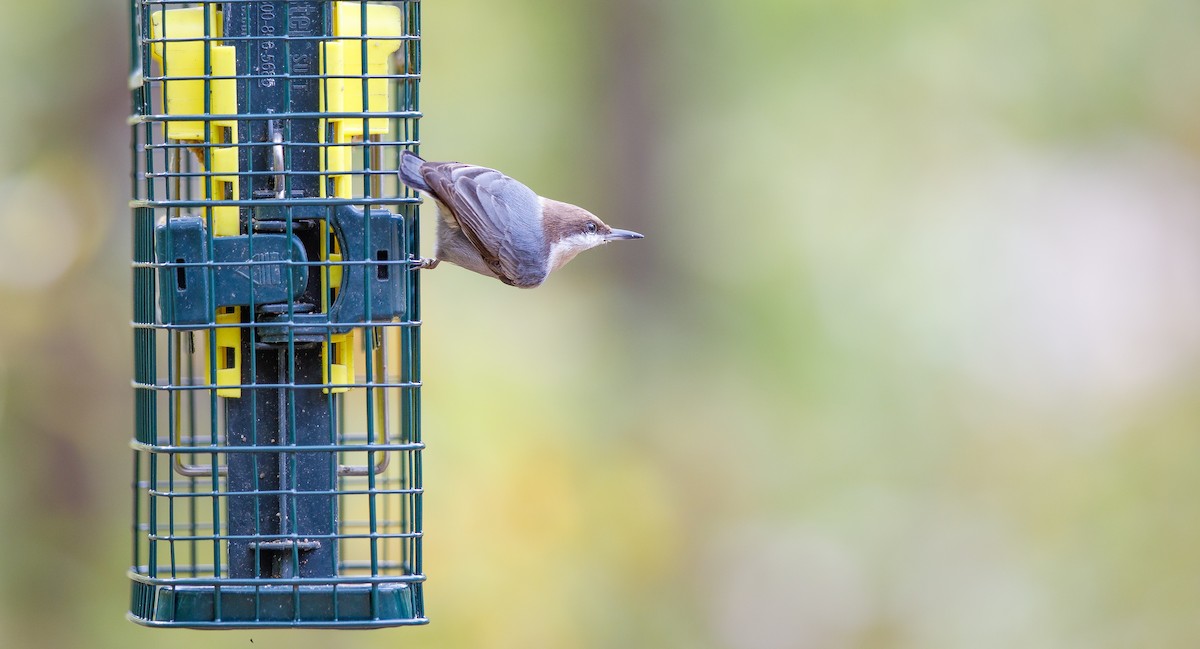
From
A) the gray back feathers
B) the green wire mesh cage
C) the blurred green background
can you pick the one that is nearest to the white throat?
the gray back feathers

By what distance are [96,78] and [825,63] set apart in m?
4.76

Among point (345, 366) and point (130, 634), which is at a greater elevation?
point (345, 366)

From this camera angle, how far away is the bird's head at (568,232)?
5.82m

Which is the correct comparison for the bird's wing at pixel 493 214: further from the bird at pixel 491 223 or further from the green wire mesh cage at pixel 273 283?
the green wire mesh cage at pixel 273 283

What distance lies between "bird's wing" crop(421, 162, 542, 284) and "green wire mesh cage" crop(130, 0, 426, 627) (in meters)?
0.49

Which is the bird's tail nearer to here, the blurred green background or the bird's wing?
the bird's wing

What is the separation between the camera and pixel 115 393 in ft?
27.4

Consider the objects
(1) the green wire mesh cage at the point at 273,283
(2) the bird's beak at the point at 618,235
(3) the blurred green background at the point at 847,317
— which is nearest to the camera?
(1) the green wire mesh cage at the point at 273,283

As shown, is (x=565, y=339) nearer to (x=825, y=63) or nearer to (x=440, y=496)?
(x=440, y=496)

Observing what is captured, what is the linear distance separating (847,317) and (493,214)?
4.69 meters

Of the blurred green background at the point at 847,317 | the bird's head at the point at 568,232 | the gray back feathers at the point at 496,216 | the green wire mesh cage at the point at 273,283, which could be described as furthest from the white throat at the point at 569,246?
the blurred green background at the point at 847,317

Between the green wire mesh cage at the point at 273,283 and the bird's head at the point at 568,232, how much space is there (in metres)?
1.25

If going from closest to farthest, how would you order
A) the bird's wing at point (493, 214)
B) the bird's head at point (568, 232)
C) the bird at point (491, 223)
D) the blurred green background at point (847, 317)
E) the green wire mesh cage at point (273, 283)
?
the green wire mesh cage at point (273, 283), the bird at point (491, 223), the bird's wing at point (493, 214), the bird's head at point (568, 232), the blurred green background at point (847, 317)

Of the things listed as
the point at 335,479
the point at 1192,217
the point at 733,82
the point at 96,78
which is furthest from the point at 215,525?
the point at 1192,217
